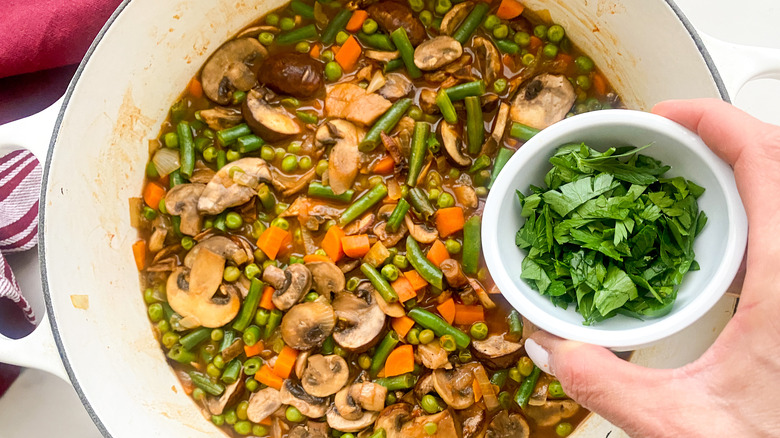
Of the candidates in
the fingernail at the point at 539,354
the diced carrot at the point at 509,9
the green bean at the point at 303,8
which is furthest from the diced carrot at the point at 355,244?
the diced carrot at the point at 509,9

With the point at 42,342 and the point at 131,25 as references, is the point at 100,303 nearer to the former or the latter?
the point at 42,342

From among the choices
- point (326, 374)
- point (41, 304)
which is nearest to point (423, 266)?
point (326, 374)

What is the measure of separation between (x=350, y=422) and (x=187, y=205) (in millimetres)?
1193

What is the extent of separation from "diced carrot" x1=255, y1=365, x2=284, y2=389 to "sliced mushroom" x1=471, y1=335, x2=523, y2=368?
883mm

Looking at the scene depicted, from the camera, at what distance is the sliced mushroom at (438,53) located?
2.78 metres

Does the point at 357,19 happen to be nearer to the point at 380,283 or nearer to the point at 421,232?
the point at 421,232

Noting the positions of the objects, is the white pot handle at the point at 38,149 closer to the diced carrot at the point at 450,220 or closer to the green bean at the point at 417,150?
the green bean at the point at 417,150

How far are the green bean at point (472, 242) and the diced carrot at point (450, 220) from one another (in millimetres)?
51

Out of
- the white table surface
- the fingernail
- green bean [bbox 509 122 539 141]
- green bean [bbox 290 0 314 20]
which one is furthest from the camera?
the white table surface

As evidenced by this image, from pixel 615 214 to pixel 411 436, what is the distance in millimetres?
1335

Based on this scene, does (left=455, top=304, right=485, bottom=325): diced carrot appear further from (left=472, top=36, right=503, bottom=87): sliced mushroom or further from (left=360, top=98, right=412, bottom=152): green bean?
(left=472, top=36, right=503, bottom=87): sliced mushroom

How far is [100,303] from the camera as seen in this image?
2.83m

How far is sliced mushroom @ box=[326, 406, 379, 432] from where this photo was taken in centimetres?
282

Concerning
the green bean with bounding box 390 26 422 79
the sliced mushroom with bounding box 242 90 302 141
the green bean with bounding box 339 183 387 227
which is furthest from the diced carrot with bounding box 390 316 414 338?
the green bean with bounding box 390 26 422 79
